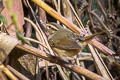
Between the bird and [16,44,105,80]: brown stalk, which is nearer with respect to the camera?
[16,44,105,80]: brown stalk

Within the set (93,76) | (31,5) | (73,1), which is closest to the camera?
(93,76)

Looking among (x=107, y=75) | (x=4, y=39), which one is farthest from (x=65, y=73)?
(x=4, y=39)

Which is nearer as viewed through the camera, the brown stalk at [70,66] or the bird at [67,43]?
the brown stalk at [70,66]

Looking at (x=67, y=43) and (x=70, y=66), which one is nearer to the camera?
(x=70, y=66)

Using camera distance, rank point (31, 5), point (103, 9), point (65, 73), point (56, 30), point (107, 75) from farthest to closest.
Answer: point (103, 9) < point (31, 5) < point (65, 73) < point (56, 30) < point (107, 75)

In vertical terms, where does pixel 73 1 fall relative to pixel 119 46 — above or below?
above

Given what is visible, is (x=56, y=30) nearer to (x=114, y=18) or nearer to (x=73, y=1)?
(x=73, y=1)

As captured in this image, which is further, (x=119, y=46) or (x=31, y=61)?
(x=119, y=46)

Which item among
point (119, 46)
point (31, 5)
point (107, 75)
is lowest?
point (119, 46)
